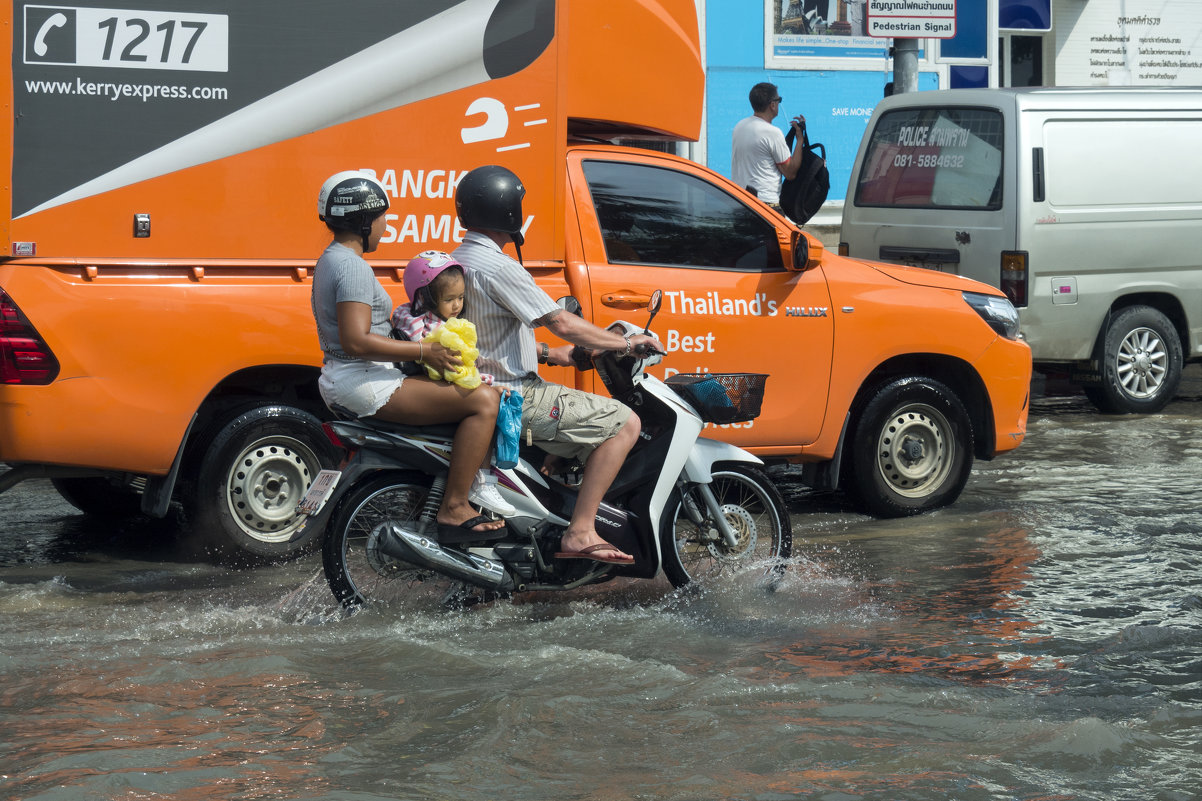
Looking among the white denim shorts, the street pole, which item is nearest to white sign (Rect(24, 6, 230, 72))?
the white denim shorts

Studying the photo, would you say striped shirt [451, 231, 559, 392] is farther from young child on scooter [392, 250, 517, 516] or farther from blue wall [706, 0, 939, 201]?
blue wall [706, 0, 939, 201]

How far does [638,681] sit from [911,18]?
7924 millimetres

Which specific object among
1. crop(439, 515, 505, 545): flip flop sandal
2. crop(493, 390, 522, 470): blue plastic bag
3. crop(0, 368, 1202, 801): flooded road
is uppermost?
crop(493, 390, 522, 470): blue plastic bag

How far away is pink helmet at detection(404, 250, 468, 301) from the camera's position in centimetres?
543

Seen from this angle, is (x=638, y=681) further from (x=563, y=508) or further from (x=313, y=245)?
(x=313, y=245)

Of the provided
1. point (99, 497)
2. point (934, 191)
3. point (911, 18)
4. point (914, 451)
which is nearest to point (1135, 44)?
point (911, 18)

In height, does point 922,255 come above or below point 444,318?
above

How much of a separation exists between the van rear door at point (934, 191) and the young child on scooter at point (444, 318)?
5.93 meters

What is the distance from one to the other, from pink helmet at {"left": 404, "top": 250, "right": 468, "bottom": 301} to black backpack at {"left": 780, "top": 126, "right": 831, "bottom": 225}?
645cm

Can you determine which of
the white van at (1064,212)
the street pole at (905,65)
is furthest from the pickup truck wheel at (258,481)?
the street pole at (905,65)

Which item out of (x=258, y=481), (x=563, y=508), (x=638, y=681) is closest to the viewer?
(x=638, y=681)

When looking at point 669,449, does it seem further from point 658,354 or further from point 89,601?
point 89,601

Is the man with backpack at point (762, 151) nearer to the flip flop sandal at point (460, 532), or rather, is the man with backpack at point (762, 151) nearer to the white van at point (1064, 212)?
the white van at point (1064, 212)

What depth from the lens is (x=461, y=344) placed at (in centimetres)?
541
